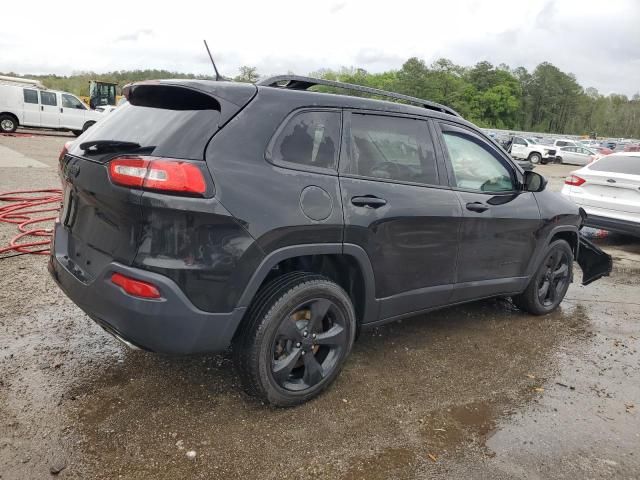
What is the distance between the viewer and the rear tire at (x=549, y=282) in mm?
4535

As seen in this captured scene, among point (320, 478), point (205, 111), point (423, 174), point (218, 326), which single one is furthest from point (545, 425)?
point (205, 111)

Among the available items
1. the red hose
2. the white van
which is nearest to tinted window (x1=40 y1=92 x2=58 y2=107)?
the white van

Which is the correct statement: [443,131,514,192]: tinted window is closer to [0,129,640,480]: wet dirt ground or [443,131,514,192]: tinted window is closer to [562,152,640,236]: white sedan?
[0,129,640,480]: wet dirt ground

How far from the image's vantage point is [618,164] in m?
7.87

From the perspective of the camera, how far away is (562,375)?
3.62 metres

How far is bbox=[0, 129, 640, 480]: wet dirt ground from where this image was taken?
2.46m

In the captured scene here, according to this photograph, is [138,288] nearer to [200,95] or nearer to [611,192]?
[200,95]

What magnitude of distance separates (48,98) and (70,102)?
0.83m

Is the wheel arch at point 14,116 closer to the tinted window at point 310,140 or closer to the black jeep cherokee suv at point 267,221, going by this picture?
the black jeep cherokee suv at point 267,221

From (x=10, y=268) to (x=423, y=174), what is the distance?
3.91 m

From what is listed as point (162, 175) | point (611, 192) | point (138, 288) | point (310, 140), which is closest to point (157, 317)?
point (138, 288)

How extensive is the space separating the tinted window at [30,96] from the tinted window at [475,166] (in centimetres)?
2113

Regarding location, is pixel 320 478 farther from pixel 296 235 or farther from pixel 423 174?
pixel 423 174

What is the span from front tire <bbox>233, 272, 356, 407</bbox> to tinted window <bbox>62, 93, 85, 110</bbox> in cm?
2182
